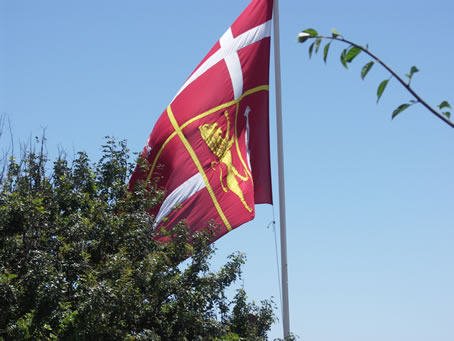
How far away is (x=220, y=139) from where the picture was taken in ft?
47.3

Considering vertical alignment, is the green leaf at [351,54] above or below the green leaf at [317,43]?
below

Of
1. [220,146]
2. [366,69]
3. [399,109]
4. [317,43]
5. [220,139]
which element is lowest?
[399,109]

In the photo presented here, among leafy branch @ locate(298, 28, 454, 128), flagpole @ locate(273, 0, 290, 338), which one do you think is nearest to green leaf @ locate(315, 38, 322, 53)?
leafy branch @ locate(298, 28, 454, 128)

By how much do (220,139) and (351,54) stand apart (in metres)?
11.4

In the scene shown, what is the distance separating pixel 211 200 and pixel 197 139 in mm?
1327

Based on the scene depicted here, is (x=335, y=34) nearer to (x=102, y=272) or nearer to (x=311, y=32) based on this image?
(x=311, y=32)

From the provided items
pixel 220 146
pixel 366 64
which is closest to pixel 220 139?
pixel 220 146

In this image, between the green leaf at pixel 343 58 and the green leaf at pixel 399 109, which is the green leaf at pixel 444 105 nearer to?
the green leaf at pixel 399 109

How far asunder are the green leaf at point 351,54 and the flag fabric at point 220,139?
35.4 feet

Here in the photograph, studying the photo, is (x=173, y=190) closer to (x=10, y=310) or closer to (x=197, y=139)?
(x=197, y=139)

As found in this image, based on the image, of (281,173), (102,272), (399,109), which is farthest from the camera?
(281,173)

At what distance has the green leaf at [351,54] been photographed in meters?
2.97

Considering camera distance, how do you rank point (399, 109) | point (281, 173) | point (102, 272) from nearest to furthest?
point (399, 109) < point (102, 272) < point (281, 173)

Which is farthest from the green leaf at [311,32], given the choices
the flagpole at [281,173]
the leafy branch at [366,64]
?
the flagpole at [281,173]
